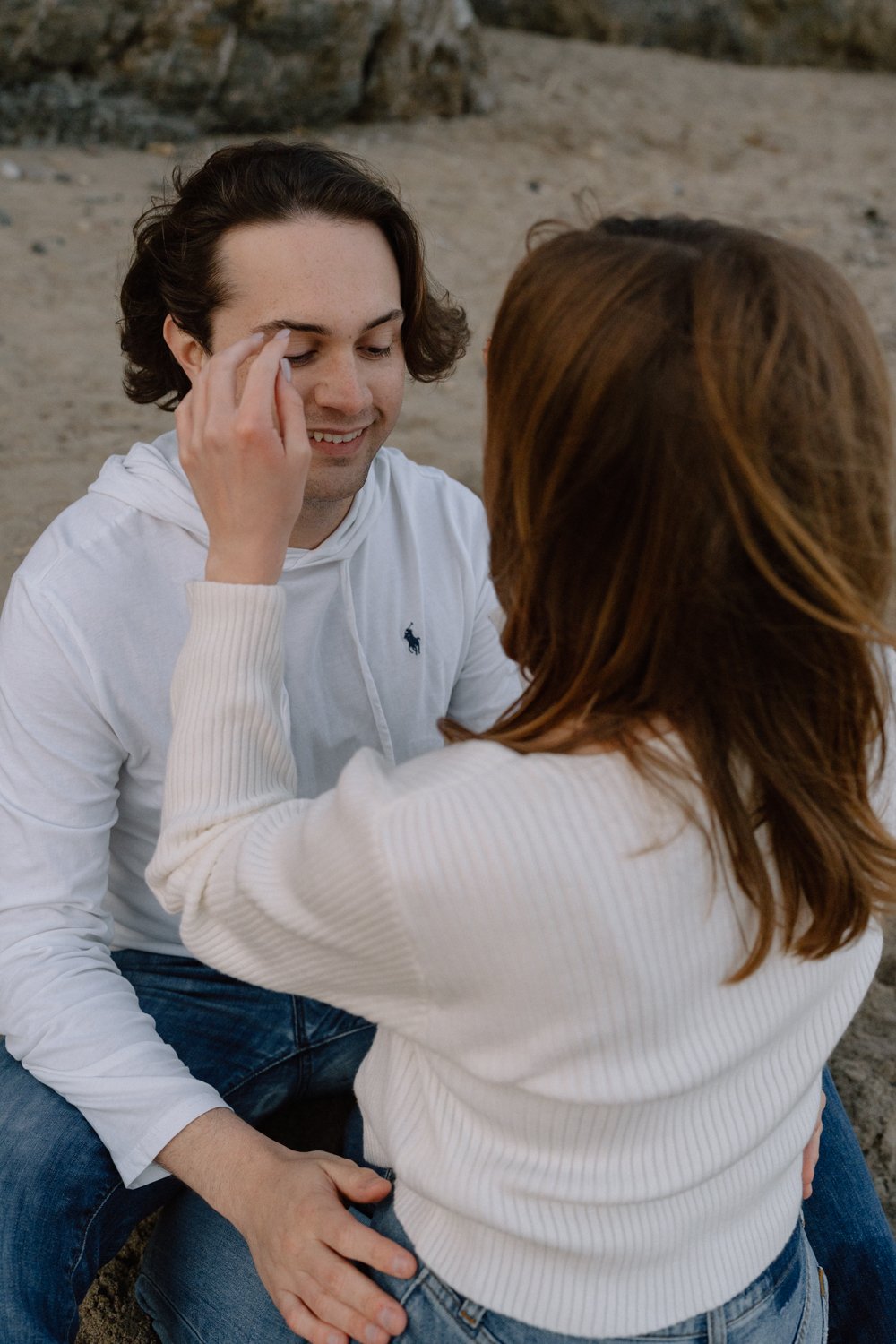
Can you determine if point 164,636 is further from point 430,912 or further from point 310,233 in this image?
point 430,912

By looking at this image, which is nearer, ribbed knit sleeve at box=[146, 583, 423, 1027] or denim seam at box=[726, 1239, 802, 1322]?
ribbed knit sleeve at box=[146, 583, 423, 1027]

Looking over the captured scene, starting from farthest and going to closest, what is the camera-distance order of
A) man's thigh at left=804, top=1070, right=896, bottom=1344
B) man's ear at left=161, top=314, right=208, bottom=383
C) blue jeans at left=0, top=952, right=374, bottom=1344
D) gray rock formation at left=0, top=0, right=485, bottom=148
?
gray rock formation at left=0, top=0, right=485, bottom=148 < man's ear at left=161, top=314, right=208, bottom=383 < man's thigh at left=804, top=1070, right=896, bottom=1344 < blue jeans at left=0, top=952, right=374, bottom=1344

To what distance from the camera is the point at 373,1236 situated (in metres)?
1.36

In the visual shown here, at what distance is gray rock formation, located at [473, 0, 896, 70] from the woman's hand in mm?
9955

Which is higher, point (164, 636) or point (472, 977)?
point (472, 977)

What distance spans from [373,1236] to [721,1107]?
0.40 metres

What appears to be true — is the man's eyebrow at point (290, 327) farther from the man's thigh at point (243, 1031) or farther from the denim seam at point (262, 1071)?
the denim seam at point (262, 1071)

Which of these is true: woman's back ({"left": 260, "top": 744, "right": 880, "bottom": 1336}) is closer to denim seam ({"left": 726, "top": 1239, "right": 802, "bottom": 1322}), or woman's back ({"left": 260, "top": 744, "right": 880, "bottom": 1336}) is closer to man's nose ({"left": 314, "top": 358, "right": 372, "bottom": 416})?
denim seam ({"left": 726, "top": 1239, "right": 802, "bottom": 1322})

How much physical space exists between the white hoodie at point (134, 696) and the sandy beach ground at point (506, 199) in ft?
1.89

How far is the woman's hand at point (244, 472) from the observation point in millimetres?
1362

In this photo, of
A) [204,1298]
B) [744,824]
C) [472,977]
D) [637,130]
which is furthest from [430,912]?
Result: [637,130]

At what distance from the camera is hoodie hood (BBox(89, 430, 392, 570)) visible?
6.26ft

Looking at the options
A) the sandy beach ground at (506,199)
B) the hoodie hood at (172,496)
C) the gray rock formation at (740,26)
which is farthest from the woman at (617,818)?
the gray rock formation at (740,26)

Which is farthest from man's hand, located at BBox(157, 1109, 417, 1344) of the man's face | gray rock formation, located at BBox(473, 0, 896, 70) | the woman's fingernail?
gray rock formation, located at BBox(473, 0, 896, 70)
